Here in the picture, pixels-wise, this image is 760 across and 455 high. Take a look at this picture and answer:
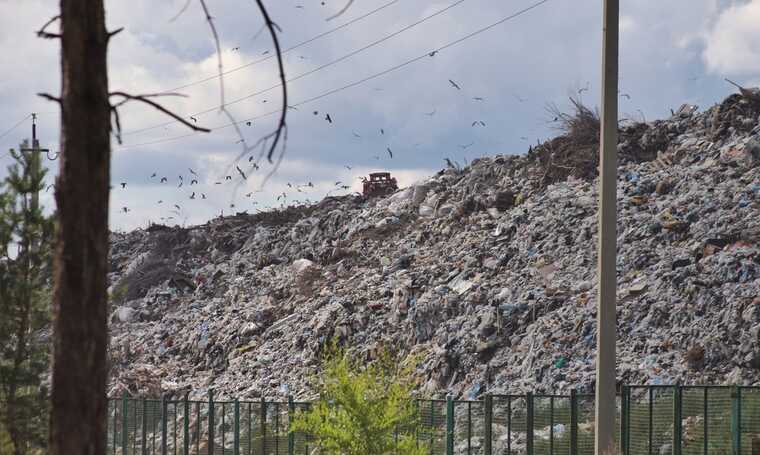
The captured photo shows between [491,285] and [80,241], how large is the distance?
2297 centimetres

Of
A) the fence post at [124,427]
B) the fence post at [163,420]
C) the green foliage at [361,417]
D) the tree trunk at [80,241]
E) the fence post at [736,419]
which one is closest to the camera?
the tree trunk at [80,241]

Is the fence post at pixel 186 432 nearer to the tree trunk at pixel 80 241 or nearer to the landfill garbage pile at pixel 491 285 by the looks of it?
the landfill garbage pile at pixel 491 285

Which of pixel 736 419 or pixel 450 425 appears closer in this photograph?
pixel 736 419

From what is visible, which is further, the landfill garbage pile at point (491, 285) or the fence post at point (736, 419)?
the landfill garbage pile at point (491, 285)

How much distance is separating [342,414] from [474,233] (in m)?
18.4

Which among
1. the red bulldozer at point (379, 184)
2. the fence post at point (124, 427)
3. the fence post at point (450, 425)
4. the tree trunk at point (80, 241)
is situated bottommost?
the fence post at point (124, 427)

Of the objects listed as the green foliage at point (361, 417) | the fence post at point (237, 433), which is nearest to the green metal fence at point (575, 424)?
the fence post at point (237, 433)

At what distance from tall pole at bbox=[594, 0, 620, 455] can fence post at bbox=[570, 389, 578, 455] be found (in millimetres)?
3850

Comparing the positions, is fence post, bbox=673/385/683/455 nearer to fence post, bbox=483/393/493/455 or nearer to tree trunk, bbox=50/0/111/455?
fence post, bbox=483/393/493/455

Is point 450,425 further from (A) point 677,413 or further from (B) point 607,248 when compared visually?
(B) point 607,248

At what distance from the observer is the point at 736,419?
51.4ft

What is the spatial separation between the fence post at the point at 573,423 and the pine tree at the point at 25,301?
314 inches

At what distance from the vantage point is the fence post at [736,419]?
15648 mm

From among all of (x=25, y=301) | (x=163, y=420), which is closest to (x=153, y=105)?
(x=25, y=301)
